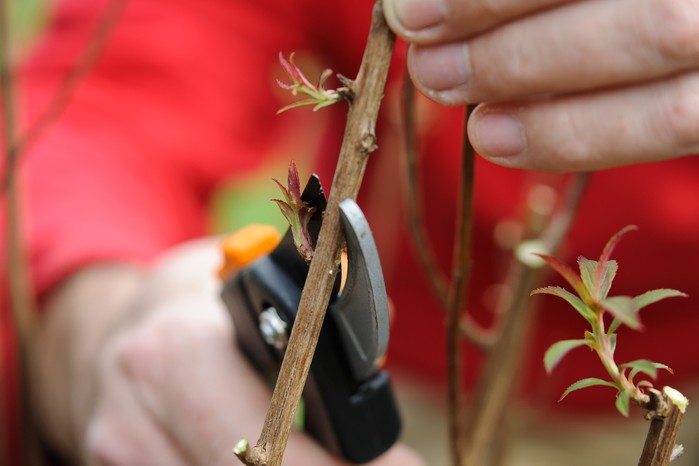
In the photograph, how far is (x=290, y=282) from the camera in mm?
275

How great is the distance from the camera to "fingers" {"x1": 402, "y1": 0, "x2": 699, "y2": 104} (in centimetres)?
28

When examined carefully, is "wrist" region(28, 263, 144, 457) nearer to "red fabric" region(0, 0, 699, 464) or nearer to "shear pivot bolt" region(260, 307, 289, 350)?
"red fabric" region(0, 0, 699, 464)

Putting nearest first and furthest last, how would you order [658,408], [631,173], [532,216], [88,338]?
[658,408], [532,216], [88,338], [631,173]

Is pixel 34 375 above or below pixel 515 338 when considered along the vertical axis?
below

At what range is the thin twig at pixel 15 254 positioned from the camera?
41 cm

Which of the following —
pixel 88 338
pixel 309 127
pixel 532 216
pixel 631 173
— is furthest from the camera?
pixel 309 127

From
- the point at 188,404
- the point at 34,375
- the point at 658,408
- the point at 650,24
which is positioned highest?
the point at 650,24

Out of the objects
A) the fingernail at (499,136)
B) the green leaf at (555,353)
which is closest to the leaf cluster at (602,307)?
the green leaf at (555,353)

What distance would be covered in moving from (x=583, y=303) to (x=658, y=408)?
34 mm

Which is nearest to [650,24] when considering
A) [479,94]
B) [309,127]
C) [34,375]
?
[479,94]

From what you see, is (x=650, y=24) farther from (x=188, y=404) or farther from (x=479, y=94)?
(x=188, y=404)

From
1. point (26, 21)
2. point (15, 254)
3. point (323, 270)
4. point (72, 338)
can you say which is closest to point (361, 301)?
point (323, 270)

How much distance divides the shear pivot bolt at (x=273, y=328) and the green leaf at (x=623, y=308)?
0.47ft

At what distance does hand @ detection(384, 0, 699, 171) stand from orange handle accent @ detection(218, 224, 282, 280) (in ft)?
0.34
